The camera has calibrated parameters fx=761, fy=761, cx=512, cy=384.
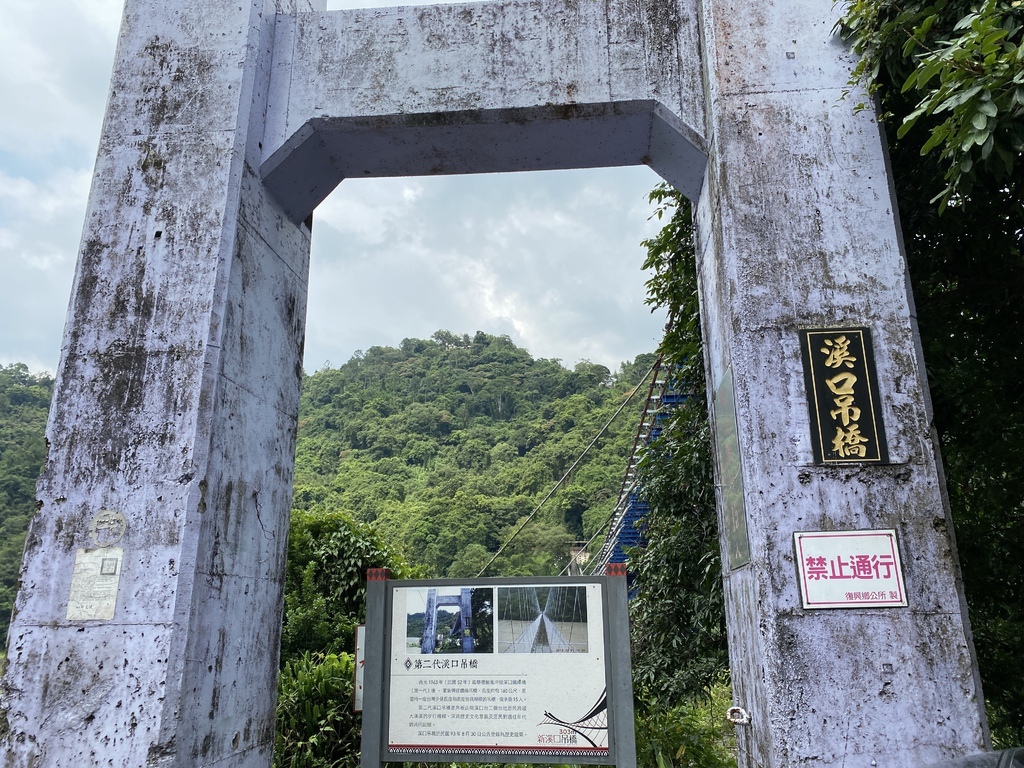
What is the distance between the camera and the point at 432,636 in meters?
3.71

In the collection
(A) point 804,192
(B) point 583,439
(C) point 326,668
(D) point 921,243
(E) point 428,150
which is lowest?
(C) point 326,668

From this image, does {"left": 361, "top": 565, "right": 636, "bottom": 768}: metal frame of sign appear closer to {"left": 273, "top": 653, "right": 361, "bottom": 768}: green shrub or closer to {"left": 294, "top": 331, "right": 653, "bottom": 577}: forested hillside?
{"left": 273, "top": 653, "right": 361, "bottom": 768}: green shrub

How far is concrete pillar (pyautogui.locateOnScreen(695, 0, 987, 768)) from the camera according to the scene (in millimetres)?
2803

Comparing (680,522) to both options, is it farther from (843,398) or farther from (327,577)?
(327,577)

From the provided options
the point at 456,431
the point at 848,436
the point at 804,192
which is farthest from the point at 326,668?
the point at 456,431

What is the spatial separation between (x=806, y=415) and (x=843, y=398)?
6.4 inches

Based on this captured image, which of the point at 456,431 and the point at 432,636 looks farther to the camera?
the point at 456,431

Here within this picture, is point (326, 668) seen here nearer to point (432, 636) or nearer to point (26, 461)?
point (432, 636)

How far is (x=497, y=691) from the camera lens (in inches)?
141

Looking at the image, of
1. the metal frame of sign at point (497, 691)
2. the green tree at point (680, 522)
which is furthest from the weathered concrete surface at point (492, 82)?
the metal frame of sign at point (497, 691)

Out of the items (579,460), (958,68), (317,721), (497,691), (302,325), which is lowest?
(317,721)

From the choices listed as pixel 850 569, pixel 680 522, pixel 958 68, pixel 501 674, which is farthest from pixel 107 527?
pixel 680 522

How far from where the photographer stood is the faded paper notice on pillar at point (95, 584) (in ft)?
10.2

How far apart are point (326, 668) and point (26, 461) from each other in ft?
55.9
